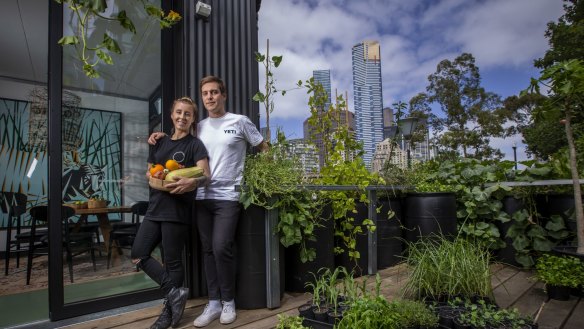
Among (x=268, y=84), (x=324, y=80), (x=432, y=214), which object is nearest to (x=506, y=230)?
(x=432, y=214)

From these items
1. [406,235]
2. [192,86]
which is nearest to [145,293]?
[192,86]

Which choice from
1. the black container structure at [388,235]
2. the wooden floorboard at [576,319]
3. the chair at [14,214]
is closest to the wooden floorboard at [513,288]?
the wooden floorboard at [576,319]

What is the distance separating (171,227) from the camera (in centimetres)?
201

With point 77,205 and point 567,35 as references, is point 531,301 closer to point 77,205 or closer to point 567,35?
point 77,205

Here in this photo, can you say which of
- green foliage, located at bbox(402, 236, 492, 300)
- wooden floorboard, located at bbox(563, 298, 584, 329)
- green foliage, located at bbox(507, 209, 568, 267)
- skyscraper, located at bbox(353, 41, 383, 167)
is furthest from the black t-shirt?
skyscraper, located at bbox(353, 41, 383, 167)

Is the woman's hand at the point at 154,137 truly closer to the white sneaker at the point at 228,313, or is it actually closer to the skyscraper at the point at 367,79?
the white sneaker at the point at 228,313

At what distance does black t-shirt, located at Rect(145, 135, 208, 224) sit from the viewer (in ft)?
6.58

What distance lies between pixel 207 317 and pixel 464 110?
1685 centimetres

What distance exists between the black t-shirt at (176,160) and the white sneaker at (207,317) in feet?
1.84

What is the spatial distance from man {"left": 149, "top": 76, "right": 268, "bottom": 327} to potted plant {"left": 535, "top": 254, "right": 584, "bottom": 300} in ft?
7.20

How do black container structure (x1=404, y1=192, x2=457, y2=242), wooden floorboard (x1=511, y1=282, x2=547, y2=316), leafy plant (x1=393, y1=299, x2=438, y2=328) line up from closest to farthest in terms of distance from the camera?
leafy plant (x1=393, y1=299, x2=438, y2=328), wooden floorboard (x1=511, y1=282, x2=547, y2=316), black container structure (x1=404, y1=192, x2=457, y2=242)

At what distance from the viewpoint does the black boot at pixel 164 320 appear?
1.90m

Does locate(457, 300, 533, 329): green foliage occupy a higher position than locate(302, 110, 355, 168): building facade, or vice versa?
locate(302, 110, 355, 168): building facade

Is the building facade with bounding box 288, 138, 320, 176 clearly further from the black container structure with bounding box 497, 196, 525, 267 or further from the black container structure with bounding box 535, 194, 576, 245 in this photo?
the black container structure with bounding box 535, 194, 576, 245
